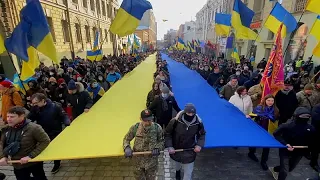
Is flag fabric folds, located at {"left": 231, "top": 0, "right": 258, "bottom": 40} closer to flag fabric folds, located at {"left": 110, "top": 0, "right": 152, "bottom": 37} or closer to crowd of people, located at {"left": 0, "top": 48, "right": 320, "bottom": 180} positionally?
flag fabric folds, located at {"left": 110, "top": 0, "right": 152, "bottom": 37}

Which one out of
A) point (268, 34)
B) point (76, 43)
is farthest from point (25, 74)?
point (268, 34)

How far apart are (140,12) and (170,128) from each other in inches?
244

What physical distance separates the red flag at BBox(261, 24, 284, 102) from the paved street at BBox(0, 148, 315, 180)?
1.66m

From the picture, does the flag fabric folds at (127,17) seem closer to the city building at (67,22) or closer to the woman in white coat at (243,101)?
the city building at (67,22)

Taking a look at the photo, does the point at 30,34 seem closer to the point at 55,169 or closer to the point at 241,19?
the point at 55,169

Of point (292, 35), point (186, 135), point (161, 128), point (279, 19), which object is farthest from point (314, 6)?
point (161, 128)

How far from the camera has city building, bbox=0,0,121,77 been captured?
1073cm

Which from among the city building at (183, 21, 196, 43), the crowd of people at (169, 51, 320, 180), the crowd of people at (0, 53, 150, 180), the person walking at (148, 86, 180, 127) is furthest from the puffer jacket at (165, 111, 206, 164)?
the city building at (183, 21, 196, 43)

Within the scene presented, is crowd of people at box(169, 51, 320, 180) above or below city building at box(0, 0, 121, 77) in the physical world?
below

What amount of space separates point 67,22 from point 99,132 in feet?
52.9

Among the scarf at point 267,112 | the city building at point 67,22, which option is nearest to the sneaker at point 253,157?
the scarf at point 267,112

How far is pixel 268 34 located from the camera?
17094 millimetres

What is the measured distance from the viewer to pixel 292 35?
25.6 ft

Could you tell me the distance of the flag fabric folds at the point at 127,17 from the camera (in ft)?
25.4
